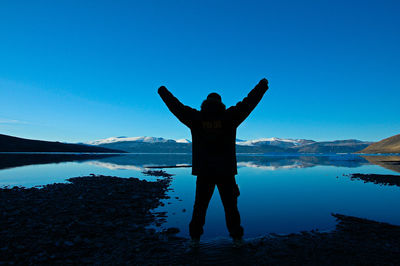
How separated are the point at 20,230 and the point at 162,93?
682cm

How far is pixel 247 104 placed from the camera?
5668mm

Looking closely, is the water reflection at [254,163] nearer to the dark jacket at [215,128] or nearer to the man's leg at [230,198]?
the man's leg at [230,198]

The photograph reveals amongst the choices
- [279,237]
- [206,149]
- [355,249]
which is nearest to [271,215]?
[279,237]

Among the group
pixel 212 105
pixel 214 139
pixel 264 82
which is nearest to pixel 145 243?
pixel 214 139

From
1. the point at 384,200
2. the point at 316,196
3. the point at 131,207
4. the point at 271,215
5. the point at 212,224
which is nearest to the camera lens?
the point at 212,224

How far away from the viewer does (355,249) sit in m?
6.34

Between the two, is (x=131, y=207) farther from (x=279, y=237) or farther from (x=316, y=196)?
(x=316, y=196)

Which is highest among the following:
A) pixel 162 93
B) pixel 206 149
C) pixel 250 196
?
pixel 162 93

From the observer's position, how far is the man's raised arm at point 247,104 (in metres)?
5.67

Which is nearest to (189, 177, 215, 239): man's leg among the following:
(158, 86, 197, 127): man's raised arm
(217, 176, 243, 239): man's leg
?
(217, 176, 243, 239): man's leg

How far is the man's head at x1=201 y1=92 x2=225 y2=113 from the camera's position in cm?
561

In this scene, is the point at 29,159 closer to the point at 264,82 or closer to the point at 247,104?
the point at 247,104

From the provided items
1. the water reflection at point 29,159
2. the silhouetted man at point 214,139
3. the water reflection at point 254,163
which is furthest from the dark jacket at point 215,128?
the water reflection at point 29,159

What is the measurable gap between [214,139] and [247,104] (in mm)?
1241
